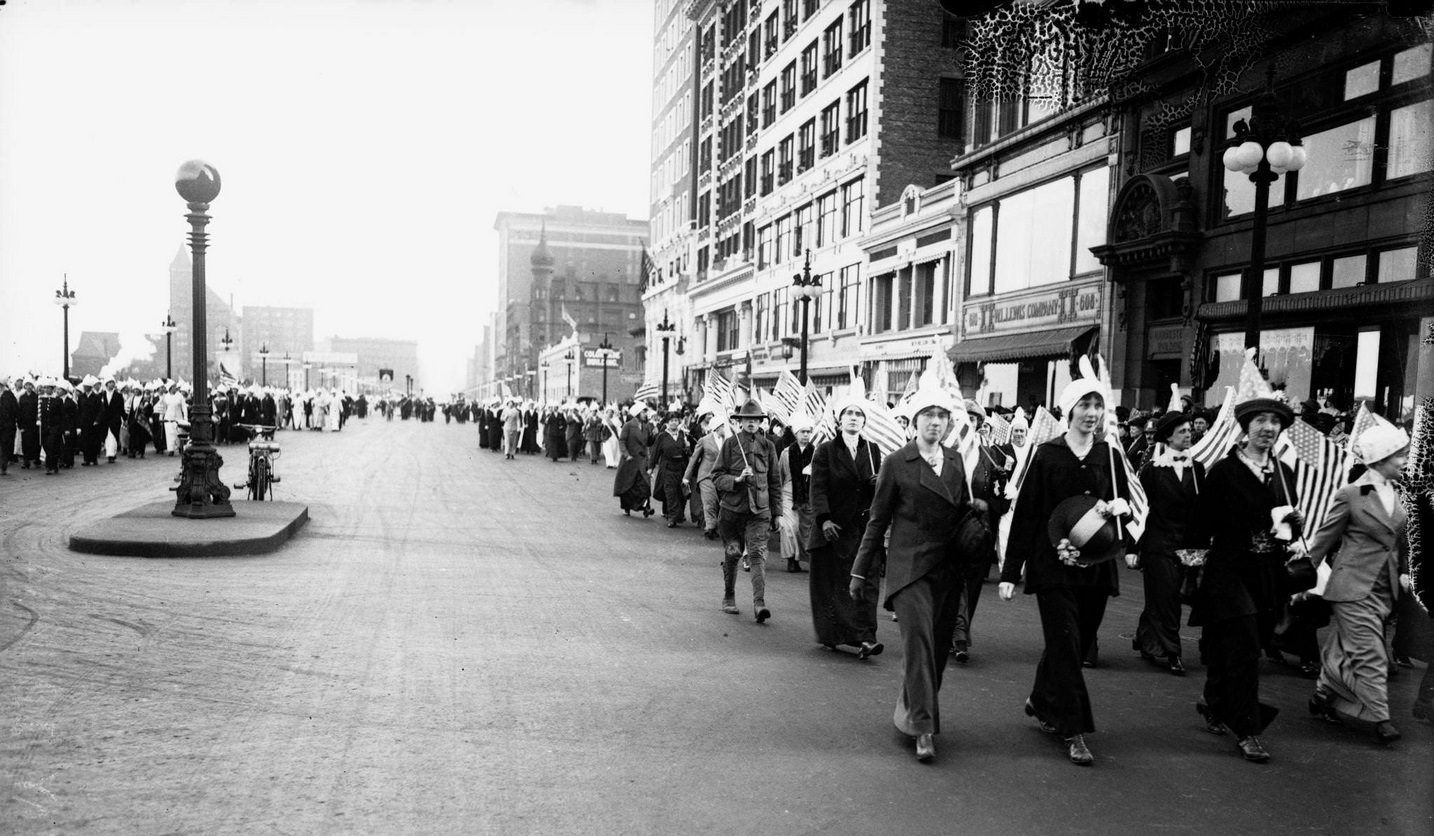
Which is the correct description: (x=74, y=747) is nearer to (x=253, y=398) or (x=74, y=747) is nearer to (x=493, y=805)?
(x=493, y=805)

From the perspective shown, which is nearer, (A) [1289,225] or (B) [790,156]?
(A) [1289,225]

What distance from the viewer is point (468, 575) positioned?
1123cm

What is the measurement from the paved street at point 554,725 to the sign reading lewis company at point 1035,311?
52.1 ft

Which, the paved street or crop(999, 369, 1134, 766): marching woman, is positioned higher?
crop(999, 369, 1134, 766): marching woman

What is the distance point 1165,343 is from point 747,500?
16422 millimetres

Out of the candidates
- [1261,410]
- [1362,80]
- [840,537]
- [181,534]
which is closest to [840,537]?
[840,537]

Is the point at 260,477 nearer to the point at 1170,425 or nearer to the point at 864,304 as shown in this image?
the point at 1170,425

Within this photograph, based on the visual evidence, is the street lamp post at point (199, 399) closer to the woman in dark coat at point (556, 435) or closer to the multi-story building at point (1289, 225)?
the multi-story building at point (1289, 225)

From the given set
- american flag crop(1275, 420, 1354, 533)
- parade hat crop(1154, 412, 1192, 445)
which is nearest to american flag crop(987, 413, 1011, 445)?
parade hat crop(1154, 412, 1192, 445)

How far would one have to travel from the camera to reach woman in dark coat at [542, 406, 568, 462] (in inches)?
1475

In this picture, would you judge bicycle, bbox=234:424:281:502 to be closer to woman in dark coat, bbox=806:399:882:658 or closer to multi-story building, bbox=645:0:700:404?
woman in dark coat, bbox=806:399:882:658

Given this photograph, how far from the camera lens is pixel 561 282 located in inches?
5723

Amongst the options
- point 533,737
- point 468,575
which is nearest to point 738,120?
point 468,575

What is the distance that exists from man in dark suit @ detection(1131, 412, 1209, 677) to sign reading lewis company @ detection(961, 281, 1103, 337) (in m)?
17.3
